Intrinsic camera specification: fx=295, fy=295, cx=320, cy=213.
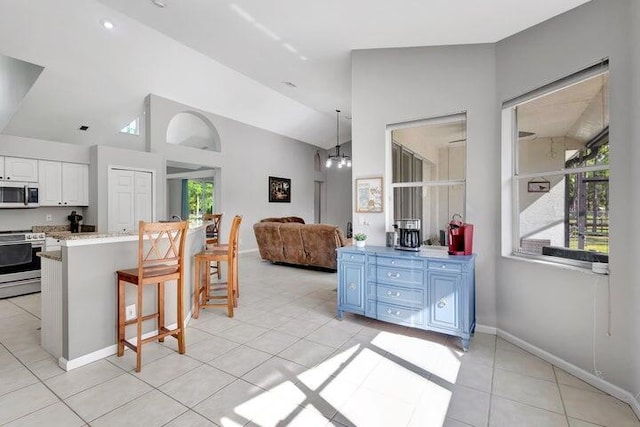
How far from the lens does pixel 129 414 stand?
6.03 ft

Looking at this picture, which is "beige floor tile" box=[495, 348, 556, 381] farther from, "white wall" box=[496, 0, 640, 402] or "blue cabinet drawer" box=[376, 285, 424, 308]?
"blue cabinet drawer" box=[376, 285, 424, 308]

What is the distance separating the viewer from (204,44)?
4.58m

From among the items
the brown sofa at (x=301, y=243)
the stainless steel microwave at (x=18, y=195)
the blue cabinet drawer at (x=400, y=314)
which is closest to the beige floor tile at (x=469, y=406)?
the blue cabinet drawer at (x=400, y=314)

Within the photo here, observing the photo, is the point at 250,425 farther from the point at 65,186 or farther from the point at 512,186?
the point at 65,186

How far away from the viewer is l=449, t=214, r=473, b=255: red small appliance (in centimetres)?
294

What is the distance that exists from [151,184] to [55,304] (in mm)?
4000

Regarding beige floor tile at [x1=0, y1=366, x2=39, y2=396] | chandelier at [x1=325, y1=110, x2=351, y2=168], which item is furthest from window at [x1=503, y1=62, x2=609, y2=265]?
chandelier at [x1=325, y1=110, x2=351, y2=168]

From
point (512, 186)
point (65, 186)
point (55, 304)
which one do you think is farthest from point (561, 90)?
point (65, 186)

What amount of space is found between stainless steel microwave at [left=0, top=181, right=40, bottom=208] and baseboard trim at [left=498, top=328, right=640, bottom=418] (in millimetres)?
6829

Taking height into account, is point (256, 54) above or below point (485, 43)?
above

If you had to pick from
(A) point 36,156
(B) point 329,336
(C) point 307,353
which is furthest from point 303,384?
(A) point 36,156

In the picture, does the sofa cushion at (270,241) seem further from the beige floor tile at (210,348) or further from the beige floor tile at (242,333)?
the beige floor tile at (210,348)

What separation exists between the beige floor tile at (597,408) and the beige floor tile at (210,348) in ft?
8.50

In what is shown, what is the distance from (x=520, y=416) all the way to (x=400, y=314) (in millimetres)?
1280
